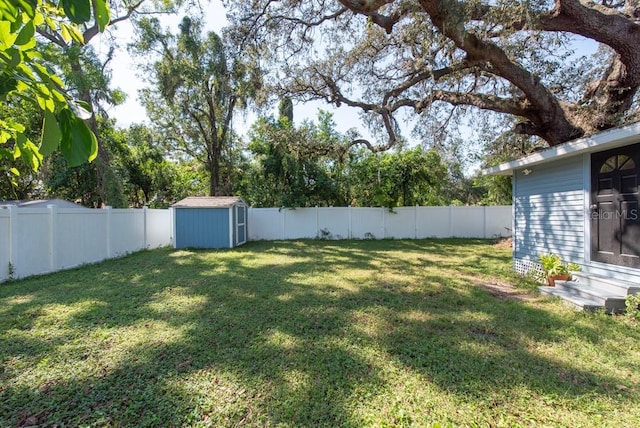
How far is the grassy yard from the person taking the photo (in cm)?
202

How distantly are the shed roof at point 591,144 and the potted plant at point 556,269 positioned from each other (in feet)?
5.74

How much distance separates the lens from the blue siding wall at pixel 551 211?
4.93 m

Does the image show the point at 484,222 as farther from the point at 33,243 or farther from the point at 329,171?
the point at 33,243

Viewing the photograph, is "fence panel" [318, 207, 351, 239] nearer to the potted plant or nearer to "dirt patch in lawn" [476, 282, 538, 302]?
"dirt patch in lawn" [476, 282, 538, 302]

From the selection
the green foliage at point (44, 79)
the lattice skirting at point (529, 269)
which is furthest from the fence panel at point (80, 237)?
the lattice skirting at point (529, 269)

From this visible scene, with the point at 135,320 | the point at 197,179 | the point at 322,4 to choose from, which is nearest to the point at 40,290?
the point at 135,320

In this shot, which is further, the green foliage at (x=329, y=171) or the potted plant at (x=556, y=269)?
the green foliage at (x=329, y=171)

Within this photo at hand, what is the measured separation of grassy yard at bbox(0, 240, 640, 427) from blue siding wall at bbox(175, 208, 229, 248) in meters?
4.75

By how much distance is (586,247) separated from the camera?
479cm

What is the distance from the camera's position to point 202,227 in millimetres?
9984

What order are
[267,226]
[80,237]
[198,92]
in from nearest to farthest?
[80,237] → [267,226] → [198,92]

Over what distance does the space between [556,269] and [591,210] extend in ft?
3.49

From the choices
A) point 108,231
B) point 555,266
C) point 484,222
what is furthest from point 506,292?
point 108,231

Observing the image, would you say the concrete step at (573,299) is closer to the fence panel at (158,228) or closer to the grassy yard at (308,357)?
the grassy yard at (308,357)
